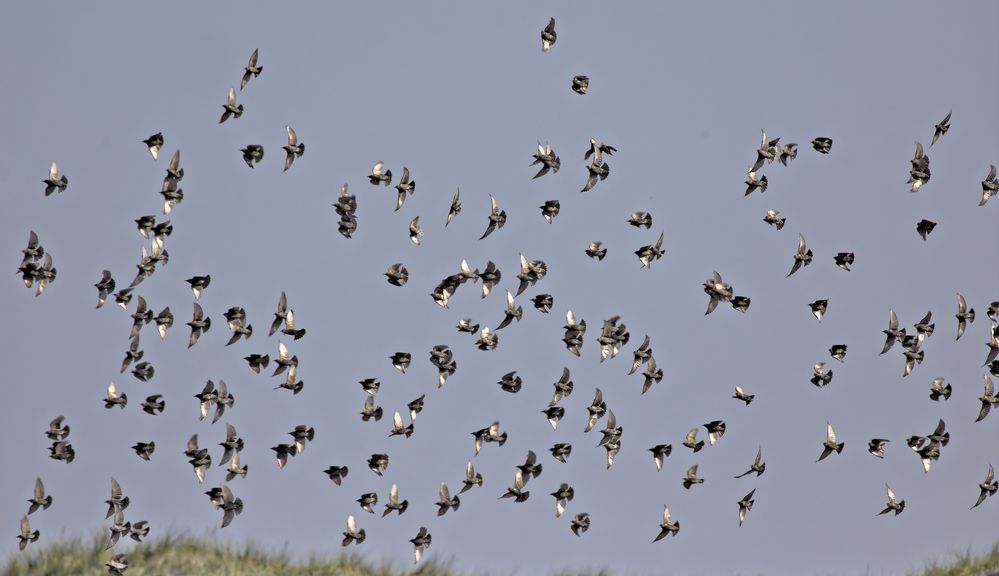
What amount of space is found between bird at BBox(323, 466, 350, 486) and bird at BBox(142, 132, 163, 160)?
10.9 meters

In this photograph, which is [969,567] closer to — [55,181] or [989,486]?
[989,486]

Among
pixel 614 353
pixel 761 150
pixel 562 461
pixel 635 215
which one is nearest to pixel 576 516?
pixel 562 461

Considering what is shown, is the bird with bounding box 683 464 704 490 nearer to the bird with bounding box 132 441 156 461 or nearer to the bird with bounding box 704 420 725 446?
the bird with bounding box 704 420 725 446

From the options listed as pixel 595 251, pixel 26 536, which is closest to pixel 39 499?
pixel 26 536

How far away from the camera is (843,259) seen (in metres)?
45.2

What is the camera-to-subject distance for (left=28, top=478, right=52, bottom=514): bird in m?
47.8

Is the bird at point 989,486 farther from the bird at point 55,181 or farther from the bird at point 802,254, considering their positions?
the bird at point 55,181

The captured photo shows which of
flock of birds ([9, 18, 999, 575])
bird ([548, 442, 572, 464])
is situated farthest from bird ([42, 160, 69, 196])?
bird ([548, 442, 572, 464])

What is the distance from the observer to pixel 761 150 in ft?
151

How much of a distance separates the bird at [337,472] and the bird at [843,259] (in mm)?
15453

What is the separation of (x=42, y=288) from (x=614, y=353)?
1737 centimetres

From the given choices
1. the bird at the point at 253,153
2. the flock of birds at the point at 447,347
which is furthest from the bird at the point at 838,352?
the bird at the point at 253,153

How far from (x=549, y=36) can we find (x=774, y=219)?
8.67 metres

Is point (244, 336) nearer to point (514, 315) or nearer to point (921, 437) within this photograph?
point (514, 315)
